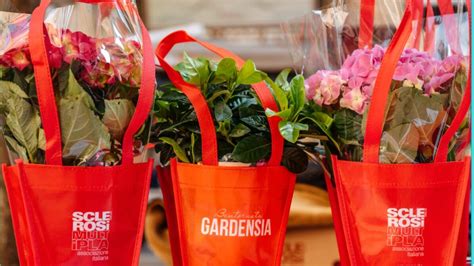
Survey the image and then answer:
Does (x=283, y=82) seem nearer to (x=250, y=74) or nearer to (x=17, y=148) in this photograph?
(x=250, y=74)

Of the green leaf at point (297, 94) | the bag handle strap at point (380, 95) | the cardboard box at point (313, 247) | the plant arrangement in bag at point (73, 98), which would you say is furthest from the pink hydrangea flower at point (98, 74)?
the cardboard box at point (313, 247)

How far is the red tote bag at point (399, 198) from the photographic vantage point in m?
1.31

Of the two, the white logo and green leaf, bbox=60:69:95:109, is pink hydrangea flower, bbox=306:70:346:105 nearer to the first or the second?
the white logo

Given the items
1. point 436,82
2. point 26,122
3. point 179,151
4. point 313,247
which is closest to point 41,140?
point 26,122

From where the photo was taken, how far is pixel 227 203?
1344 millimetres

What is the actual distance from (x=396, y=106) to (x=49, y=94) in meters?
0.58

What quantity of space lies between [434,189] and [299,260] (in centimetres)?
85

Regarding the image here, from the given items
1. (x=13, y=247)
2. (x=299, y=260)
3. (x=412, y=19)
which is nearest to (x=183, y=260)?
(x=13, y=247)

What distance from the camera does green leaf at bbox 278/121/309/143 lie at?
1.31 metres

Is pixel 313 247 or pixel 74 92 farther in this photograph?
pixel 313 247

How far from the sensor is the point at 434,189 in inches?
51.9

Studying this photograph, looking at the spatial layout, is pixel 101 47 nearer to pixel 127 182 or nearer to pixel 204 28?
pixel 127 182

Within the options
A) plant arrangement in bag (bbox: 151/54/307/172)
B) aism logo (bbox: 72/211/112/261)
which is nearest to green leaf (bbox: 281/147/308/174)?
plant arrangement in bag (bbox: 151/54/307/172)

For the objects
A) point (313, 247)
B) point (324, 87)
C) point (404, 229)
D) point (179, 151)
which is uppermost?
point (324, 87)
